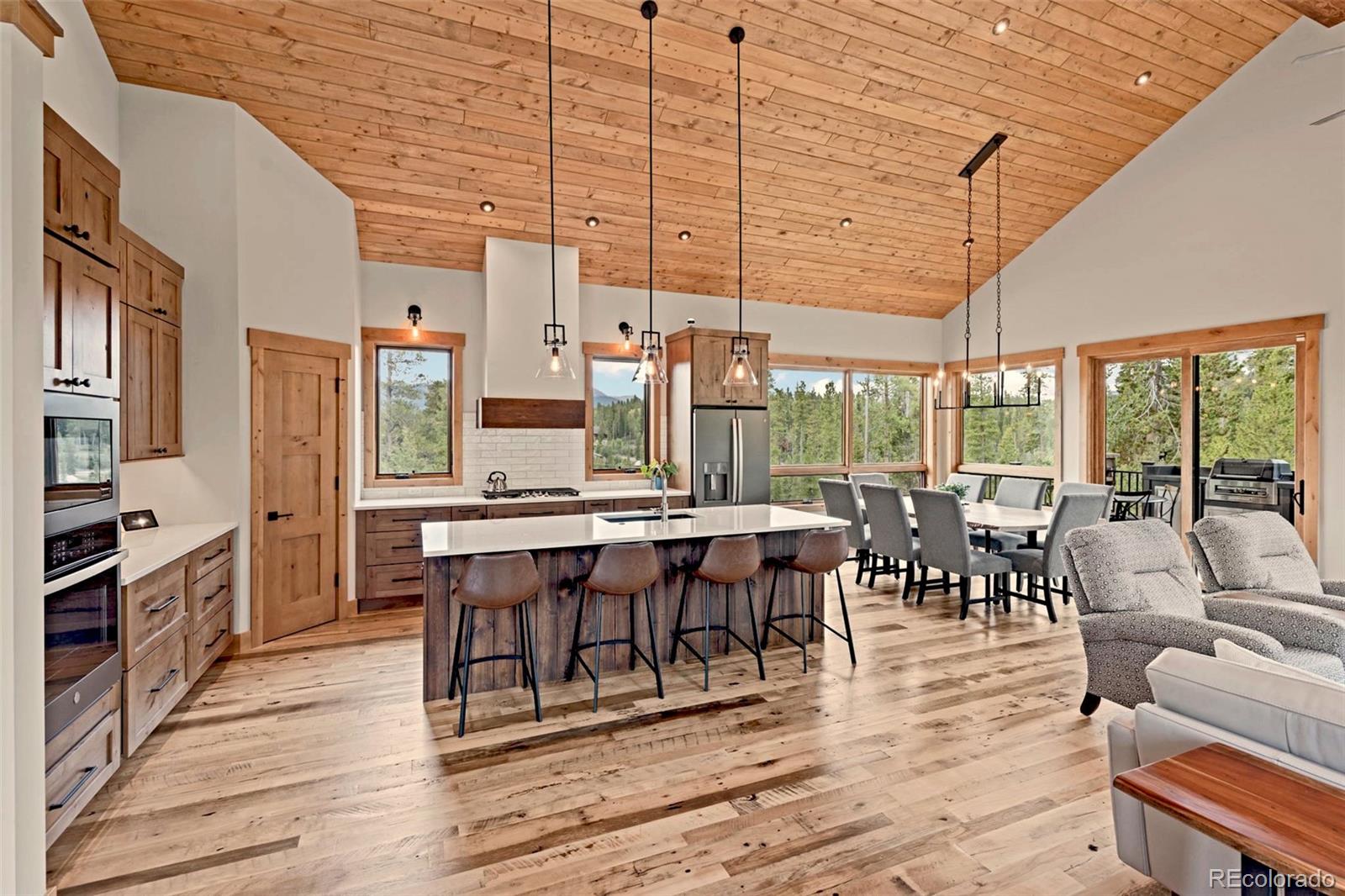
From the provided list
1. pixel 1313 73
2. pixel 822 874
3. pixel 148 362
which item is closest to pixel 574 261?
pixel 148 362

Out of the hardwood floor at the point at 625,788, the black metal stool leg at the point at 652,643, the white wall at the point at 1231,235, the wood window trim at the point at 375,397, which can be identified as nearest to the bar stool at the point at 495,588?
the hardwood floor at the point at 625,788

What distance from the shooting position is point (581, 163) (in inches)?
203

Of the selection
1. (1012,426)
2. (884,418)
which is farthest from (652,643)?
(1012,426)

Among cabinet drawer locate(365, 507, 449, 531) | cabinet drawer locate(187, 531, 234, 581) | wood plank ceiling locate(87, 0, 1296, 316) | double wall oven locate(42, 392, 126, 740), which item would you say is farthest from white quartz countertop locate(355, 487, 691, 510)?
double wall oven locate(42, 392, 126, 740)

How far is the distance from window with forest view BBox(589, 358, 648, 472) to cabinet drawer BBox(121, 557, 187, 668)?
3886mm

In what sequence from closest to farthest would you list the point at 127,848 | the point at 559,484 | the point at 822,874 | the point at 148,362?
the point at 822,874
the point at 127,848
the point at 148,362
the point at 559,484

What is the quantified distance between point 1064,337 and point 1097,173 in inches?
64.1

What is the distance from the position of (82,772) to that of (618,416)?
16.4 ft

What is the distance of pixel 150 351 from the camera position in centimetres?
362

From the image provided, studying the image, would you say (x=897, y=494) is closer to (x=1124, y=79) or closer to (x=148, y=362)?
(x=1124, y=79)

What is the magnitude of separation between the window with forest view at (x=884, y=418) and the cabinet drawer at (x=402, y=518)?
5002 mm

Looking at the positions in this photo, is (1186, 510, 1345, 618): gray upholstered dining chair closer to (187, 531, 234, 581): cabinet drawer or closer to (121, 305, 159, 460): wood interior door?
(187, 531, 234, 581): cabinet drawer

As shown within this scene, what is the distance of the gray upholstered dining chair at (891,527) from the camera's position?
549 cm

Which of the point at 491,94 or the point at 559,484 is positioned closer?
the point at 491,94
